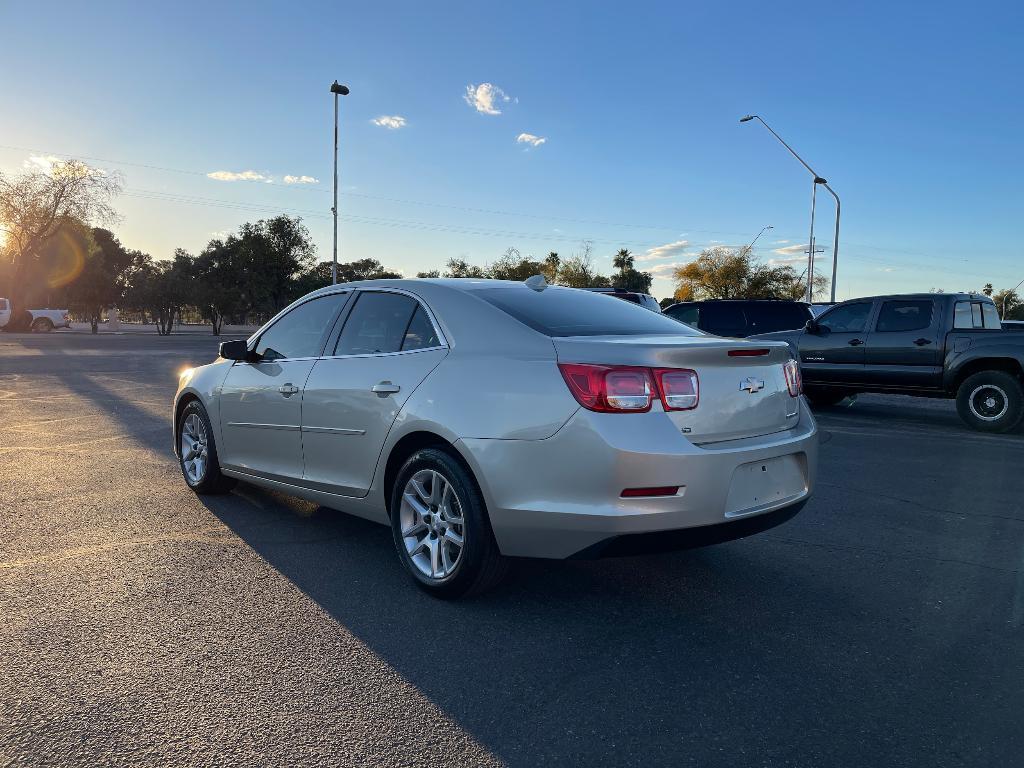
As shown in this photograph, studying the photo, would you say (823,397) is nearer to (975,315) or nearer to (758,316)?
(758,316)

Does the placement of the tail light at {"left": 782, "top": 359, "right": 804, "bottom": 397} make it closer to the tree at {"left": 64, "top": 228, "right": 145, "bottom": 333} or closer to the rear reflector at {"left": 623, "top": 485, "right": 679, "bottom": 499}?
the rear reflector at {"left": 623, "top": 485, "right": 679, "bottom": 499}

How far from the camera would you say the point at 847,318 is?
454 inches

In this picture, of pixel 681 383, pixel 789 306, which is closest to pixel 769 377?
pixel 681 383

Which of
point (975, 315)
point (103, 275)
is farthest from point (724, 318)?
point (103, 275)

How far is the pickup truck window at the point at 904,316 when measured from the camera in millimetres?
10734

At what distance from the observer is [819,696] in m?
2.84

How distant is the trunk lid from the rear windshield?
0.19 m

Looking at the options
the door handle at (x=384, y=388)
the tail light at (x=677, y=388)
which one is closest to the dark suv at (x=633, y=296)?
the door handle at (x=384, y=388)

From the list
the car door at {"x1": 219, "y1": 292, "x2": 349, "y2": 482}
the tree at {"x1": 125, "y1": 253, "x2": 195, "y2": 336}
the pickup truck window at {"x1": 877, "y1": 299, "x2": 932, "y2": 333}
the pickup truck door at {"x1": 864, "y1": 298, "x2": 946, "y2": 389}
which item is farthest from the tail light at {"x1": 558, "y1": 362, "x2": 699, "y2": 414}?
the tree at {"x1": 125, "y1": 253, "x2": 195, "y2": 336}

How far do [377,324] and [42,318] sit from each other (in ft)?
160

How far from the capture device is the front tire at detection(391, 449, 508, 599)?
11.6ft

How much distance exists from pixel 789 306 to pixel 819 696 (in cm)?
1259

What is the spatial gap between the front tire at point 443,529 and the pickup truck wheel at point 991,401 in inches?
350

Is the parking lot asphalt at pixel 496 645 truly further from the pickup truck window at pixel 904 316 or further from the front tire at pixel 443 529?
the pickup truck window at pixel 904 316
